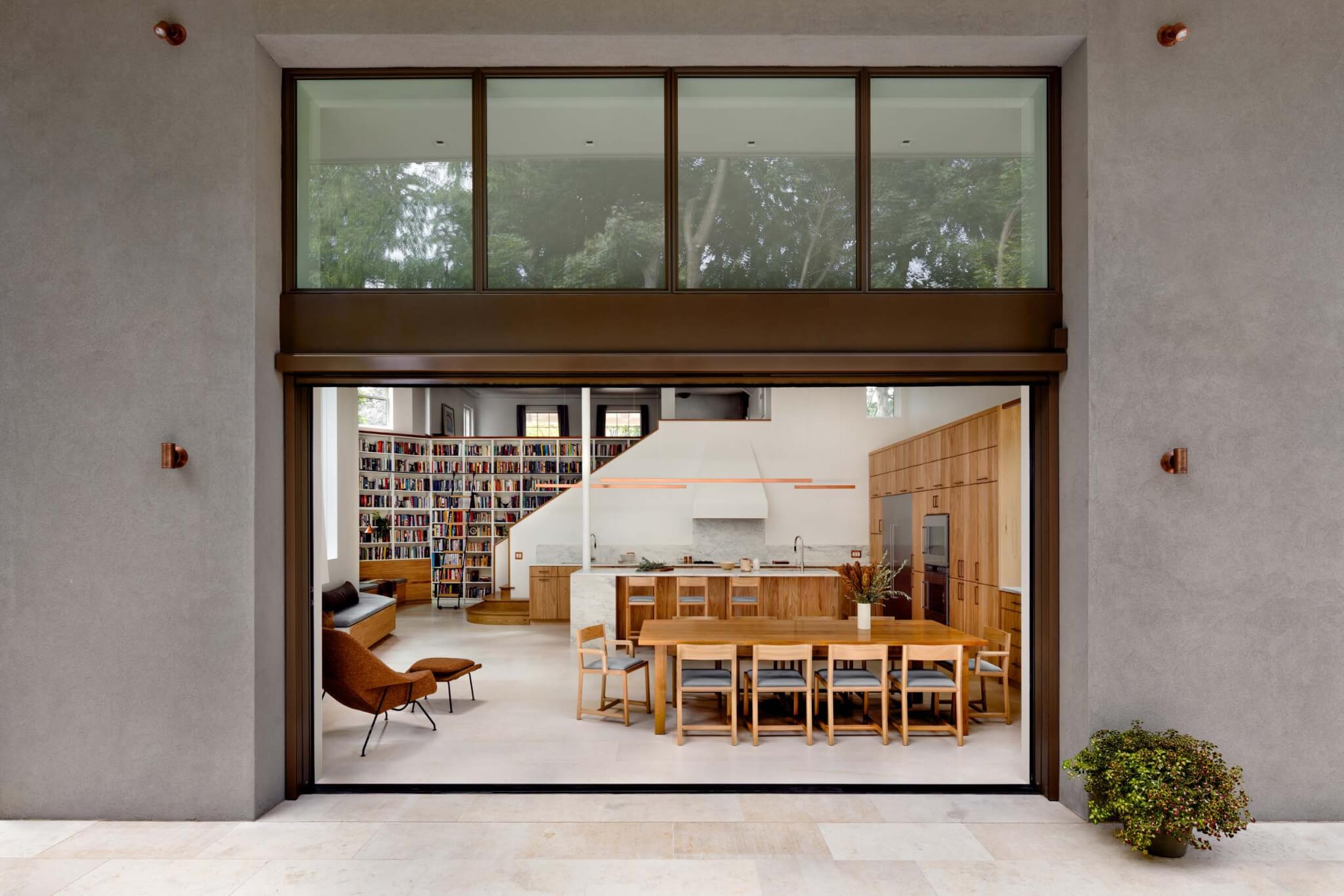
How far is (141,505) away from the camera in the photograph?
14.5ft

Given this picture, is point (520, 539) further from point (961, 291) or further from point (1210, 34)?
point (1210, 34)

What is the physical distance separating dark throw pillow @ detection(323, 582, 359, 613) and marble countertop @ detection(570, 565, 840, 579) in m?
2.64

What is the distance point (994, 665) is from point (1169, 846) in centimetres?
278

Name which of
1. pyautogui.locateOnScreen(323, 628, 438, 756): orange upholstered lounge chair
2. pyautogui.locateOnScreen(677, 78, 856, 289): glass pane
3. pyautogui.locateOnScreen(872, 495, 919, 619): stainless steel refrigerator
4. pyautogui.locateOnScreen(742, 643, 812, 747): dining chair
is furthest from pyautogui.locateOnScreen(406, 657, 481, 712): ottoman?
pyautogui.locateOnScreen(872, 495, 919, 619): stainless steel refrigerator

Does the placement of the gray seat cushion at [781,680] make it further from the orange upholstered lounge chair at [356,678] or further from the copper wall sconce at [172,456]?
the copper wall sconce at [172,456]

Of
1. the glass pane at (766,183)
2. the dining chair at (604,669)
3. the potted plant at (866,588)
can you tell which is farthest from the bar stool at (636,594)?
the glass pane at (766,183)

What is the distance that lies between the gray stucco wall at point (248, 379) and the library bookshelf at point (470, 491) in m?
10.4

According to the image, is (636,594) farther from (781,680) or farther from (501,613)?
(781,680)

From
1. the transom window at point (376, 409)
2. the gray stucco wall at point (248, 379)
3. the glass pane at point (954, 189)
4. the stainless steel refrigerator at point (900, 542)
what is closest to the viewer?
the gray stucco wall at point (248, 379)

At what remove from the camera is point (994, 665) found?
21.8 feet

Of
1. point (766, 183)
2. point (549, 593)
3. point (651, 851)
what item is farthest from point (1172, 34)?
point (549, 593)

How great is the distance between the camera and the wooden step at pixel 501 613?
39.0ft

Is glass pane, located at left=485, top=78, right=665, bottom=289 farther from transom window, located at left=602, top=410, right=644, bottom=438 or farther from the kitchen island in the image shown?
transom window, located at left=602, top=410, right=644, bottom=438

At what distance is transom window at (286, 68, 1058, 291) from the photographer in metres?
4.80
